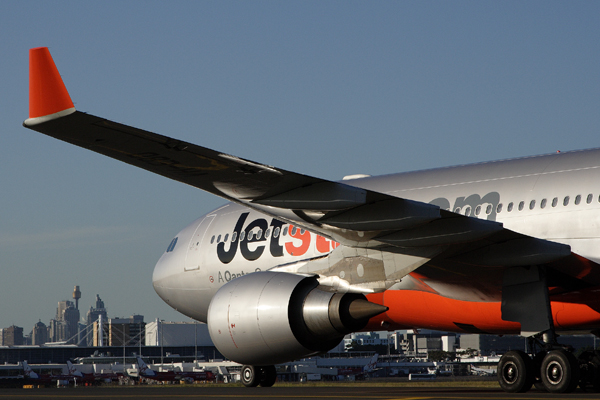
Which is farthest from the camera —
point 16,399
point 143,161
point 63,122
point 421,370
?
point 421,370

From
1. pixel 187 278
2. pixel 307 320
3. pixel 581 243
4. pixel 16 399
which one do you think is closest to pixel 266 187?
pixel 307 320

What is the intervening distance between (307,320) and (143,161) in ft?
13.4

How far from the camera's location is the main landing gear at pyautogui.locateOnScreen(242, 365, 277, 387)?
16.9m

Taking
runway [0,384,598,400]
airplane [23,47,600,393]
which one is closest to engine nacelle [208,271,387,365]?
airplane [23,47,600,393]

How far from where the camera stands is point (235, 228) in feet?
58.1

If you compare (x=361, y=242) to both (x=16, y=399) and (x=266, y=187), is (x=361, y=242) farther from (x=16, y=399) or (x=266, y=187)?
(x=16, y=399)

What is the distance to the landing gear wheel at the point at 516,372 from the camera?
38.4 ft

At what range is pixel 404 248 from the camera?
1171 centimetres

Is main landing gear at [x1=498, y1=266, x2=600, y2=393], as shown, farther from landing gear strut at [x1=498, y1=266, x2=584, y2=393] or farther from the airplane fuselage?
the airplane fuselage

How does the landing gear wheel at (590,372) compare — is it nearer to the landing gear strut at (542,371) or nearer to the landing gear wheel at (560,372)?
the landing gear strut at (542,371)

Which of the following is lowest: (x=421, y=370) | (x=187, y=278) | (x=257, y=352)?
(x=421, y=370)

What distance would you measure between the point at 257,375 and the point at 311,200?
8110 millimetres

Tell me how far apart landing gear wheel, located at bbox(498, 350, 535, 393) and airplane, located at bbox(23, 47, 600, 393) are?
0.02 m

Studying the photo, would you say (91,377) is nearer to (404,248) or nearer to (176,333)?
(404,248)
